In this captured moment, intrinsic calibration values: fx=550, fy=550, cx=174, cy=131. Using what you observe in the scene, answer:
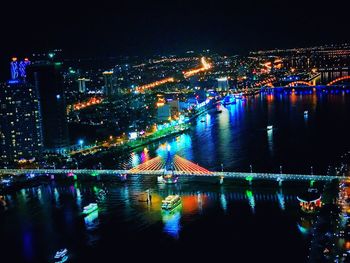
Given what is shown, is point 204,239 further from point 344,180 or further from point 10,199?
point 10,199

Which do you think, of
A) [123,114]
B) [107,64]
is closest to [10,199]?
[123,114]

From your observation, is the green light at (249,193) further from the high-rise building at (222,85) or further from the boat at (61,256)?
the high-rise building at (222,85)

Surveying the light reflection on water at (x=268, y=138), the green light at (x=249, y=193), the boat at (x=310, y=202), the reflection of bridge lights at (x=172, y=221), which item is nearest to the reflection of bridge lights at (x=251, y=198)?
the green light at (x=249, y=193)

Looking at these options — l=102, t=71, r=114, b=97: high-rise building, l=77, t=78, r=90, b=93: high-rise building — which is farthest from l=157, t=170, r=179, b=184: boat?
l=77, t=78, r=90, b=93: high-rise building

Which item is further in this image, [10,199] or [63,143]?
[63,143]

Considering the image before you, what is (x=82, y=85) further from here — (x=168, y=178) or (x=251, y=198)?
(x=251, y=198)

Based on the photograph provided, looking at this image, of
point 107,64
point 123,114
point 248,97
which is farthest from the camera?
point 107,64
